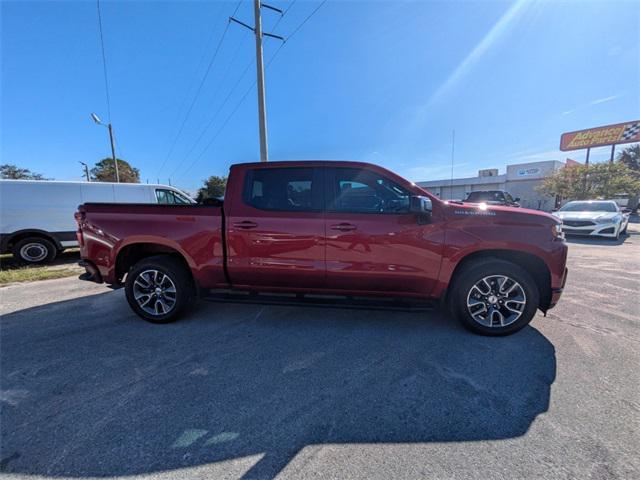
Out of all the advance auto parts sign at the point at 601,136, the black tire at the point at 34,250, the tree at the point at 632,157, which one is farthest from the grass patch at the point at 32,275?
the tree at the point at 632,157

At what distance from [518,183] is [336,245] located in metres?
43.6

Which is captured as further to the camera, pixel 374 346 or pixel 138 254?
pixel 138 254

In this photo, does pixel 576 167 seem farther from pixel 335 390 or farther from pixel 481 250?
pixel 335 390

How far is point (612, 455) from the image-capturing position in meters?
1.73

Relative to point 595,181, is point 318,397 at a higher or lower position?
lower

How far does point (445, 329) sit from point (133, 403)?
3144 millimetres

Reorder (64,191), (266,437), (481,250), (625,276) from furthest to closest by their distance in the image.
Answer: (64,191) < (625,276) < (481,250) < (266,437)

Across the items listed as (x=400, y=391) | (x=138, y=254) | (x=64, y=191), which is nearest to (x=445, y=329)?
(x=400, y=391)

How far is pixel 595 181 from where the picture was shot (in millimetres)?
21125

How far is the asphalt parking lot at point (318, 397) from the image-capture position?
5.56 ft

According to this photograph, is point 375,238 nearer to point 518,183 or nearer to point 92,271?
point 92,271

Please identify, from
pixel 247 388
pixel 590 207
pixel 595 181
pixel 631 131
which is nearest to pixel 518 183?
pixel 631 131

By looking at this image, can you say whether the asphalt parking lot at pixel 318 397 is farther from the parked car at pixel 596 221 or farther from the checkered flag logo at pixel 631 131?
the checkered flag logo at pixel 631 131

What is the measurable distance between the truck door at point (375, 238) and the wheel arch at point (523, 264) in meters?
0.32
